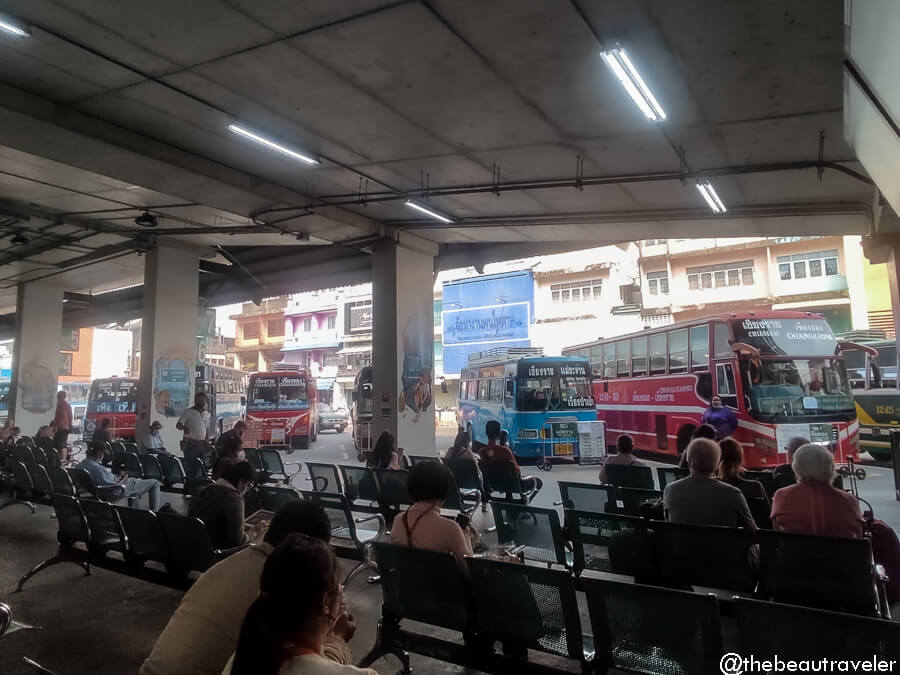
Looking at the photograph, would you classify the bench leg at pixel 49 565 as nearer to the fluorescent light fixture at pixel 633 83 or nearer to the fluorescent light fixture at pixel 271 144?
the fluorescent light fixture at pixel 271 144

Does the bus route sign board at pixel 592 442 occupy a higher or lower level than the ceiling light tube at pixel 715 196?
lower

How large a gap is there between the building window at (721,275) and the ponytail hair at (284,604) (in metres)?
31.9

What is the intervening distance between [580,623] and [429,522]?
1.04 m

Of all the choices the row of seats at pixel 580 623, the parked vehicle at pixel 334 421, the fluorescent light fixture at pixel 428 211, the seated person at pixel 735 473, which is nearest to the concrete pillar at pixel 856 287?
the fluorescent light fixture at pixel 428 211

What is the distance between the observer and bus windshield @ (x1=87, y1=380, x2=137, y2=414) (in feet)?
71.6

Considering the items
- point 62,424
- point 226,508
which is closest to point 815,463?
point 226,508

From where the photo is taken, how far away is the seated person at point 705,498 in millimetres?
4031

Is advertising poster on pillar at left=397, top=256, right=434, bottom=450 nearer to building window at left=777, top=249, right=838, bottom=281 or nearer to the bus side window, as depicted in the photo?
the bus side window

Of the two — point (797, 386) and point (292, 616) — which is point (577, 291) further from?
point (292, 616)

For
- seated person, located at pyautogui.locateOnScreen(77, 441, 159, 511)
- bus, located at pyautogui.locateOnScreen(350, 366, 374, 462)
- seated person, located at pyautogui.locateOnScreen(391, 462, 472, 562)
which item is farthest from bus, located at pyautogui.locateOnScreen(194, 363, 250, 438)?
seated person, located at pyautogui.locateOnScreen(391, 462, 472, 562)

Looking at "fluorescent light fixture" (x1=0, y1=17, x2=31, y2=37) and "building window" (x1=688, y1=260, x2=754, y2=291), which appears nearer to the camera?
"fluorescent light fixture" (x1=0, y1=17, x2=31, y2=37)

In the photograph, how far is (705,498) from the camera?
13.4 feet

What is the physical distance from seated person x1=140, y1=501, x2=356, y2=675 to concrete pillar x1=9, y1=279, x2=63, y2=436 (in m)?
20.4

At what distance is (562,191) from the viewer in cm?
1056
